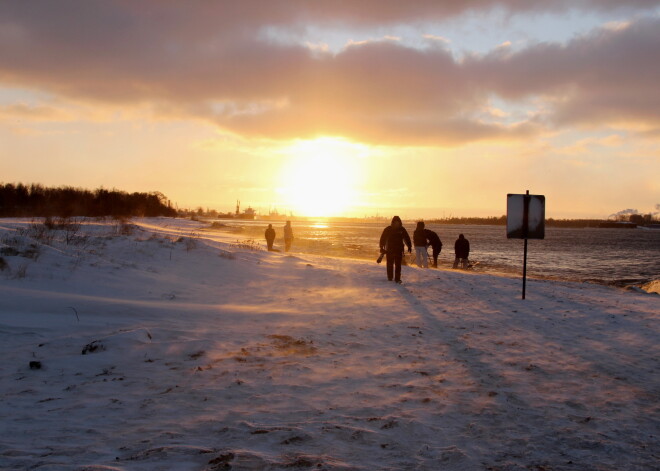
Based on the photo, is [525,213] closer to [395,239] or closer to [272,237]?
[395,239]

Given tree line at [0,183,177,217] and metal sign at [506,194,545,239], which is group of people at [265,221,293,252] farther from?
tree line at [0,183,177,217]

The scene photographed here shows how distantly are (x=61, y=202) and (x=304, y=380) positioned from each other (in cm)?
5833

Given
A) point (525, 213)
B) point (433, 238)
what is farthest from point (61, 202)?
point (525, 213)

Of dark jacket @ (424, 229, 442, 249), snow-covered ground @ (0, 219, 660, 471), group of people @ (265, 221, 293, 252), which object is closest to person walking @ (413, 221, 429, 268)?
dark jacket @ (424, 229, 442, 249)

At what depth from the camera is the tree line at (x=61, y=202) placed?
48.1m

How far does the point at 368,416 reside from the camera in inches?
164

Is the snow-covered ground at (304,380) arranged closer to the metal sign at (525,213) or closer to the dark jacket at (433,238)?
the metal sign at (525,213)

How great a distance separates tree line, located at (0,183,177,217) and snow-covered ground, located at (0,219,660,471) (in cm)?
4300

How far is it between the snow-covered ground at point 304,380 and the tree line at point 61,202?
141ft

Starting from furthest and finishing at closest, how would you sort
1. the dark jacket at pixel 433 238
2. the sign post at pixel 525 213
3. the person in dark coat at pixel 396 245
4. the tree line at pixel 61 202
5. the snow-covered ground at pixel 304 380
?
the tree line at pixel 61 202 → the dark jacket at pixel 433 238 → the person in dark coat at pixel 396 245 → the sign post at pixel 525 213 → the snow-covered ground at pixel 304 380

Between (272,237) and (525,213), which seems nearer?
(525,213)

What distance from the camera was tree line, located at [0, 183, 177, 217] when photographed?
48062 mm

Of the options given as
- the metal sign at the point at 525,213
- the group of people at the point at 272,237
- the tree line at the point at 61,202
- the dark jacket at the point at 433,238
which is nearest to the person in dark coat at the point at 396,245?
the metal sign at the point at 525,213

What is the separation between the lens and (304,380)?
509cm
